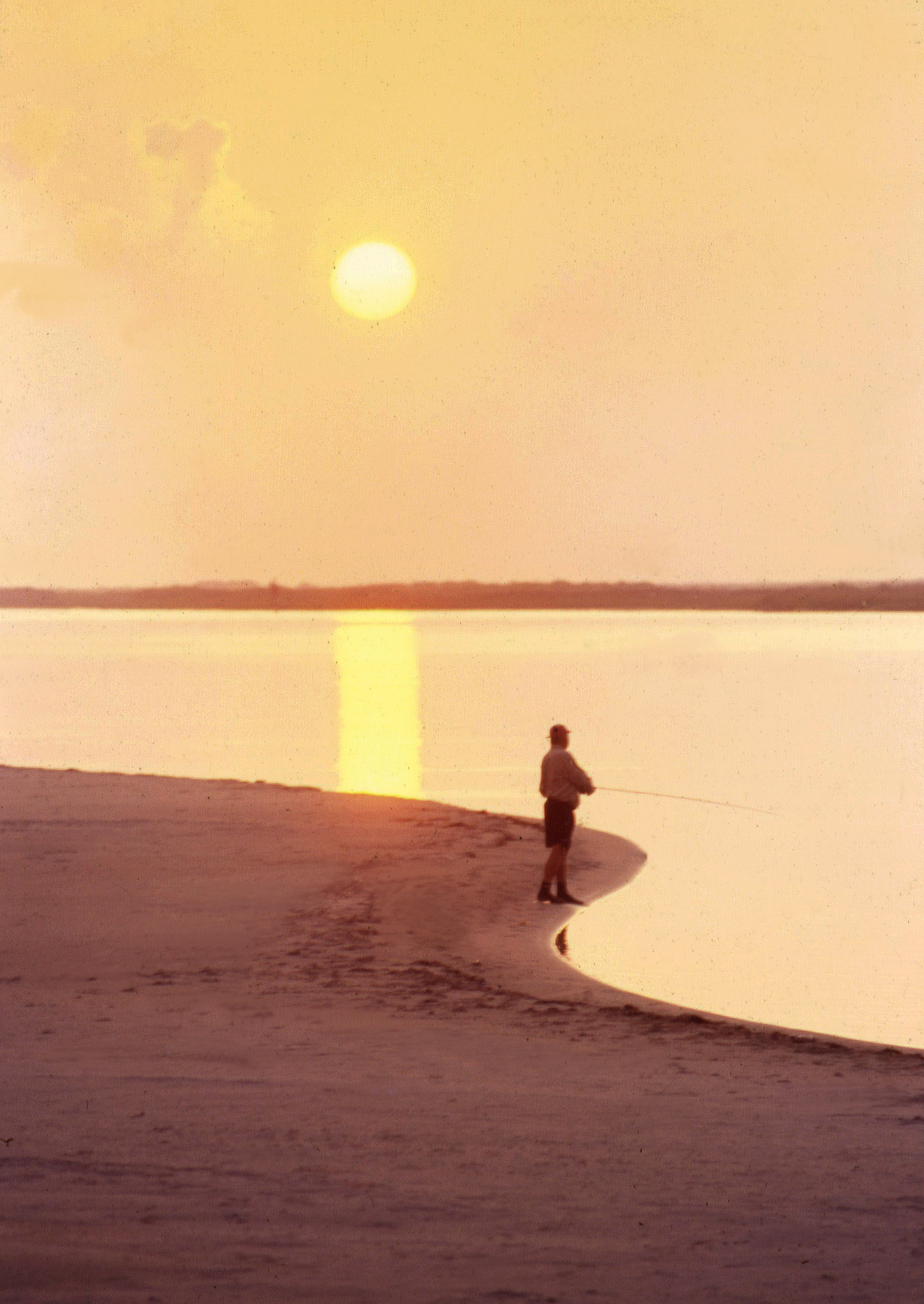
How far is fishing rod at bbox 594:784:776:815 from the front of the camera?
30234mm

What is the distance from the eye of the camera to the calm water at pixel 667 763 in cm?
1546

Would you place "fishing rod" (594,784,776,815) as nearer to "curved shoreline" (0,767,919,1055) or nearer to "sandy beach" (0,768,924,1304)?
"curved shoreline" (0,767,919,1055)

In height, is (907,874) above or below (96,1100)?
below

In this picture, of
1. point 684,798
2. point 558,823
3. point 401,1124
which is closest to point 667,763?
point 684,798

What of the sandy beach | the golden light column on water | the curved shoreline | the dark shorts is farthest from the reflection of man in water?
the golden light column on water

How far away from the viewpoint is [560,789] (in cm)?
1611

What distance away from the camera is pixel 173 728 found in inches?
1885

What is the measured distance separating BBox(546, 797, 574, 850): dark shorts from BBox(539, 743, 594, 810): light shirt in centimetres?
8

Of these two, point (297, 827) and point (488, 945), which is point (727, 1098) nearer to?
point (488, 945)

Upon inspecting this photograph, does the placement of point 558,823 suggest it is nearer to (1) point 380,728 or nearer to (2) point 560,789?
(2) point 560,789

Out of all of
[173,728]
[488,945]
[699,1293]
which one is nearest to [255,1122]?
[699,1293]

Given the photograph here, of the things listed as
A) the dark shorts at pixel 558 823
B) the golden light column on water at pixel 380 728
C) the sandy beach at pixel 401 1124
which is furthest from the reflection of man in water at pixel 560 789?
the golden light column on water at pixel 380 728

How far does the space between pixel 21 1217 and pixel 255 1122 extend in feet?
5.76

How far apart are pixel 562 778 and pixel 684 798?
51.9 feet
